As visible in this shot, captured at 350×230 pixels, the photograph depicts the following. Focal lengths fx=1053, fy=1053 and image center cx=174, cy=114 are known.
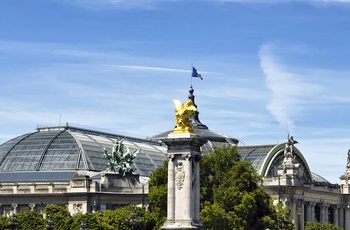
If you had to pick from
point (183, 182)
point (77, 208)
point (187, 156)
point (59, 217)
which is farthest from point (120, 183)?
point (183, 182)

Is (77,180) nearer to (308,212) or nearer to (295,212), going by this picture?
(295,212)

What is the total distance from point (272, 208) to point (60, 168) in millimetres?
55047

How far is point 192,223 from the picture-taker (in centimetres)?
9469

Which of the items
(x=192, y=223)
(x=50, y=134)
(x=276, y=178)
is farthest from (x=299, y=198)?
(x=192, y=223)

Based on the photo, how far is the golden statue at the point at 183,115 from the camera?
9731 centimetres

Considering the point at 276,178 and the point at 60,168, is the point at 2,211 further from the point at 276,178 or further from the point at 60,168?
the point at 276,178

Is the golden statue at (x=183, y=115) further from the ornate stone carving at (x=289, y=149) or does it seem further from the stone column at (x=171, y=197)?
the ornate stone carving at (x=289, y=149)

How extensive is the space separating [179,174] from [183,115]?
5590 millimetres

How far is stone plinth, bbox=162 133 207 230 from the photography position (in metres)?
95.2

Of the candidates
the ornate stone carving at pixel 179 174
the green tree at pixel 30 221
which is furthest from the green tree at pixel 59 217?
the ornate stone carving at pixel 179 174

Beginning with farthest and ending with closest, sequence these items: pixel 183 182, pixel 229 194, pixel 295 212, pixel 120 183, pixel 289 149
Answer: pixel 289 149 → pixel 295 212 → pixel 120 183 → pixel 229 194 → pixel 183 182

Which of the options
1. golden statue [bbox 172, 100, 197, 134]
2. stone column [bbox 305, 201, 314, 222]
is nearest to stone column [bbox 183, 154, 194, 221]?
golden statue [bbox 172, 100, 197, 134]

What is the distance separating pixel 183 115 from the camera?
97.9 meters

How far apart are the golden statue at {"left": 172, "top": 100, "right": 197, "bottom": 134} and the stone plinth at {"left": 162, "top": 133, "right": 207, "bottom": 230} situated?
2.38 feet
